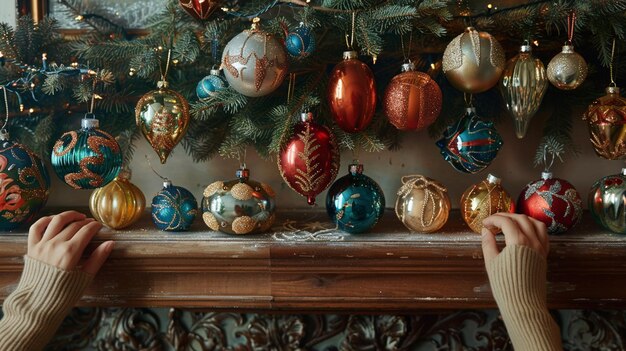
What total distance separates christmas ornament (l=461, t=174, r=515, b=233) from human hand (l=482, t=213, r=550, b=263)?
0.08 feet

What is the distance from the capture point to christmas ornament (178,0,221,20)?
83cm

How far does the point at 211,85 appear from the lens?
2.92 ft

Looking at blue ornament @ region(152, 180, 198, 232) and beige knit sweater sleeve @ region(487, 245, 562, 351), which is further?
blue ornament @ region(152, 180, 198, 232)

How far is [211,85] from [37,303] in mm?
396

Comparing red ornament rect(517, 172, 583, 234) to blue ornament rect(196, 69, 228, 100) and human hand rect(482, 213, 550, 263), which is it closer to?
human hand rect(482, 213, 550, 263)

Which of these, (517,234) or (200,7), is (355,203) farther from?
(200,7)

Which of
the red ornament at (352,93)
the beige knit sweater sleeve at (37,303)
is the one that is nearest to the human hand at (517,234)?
the red ornament at (352,93)

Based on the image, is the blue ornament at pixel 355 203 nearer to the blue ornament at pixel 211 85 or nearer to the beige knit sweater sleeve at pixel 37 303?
the blue ornament at pixel 211 85

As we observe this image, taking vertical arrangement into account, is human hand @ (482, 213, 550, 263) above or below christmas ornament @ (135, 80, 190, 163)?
below

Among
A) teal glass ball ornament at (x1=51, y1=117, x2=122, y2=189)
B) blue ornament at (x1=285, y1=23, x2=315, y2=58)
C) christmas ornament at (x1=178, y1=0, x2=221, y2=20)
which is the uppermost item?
christmas ornament at (x1=178, y1=0, x2=221, y2=20)

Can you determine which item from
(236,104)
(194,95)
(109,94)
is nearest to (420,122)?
(236,104)

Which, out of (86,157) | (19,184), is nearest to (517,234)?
(86,157)

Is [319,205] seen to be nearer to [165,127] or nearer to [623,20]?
[165,127]

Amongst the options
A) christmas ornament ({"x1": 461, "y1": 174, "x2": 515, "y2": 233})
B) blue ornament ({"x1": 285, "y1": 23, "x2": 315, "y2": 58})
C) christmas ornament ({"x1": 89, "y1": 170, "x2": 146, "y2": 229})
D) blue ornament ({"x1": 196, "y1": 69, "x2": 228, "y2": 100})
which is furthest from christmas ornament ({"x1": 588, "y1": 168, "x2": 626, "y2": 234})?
christmas ornament ({"x1": 89, "y1": 170, "x2": 146, "y2": 229})
